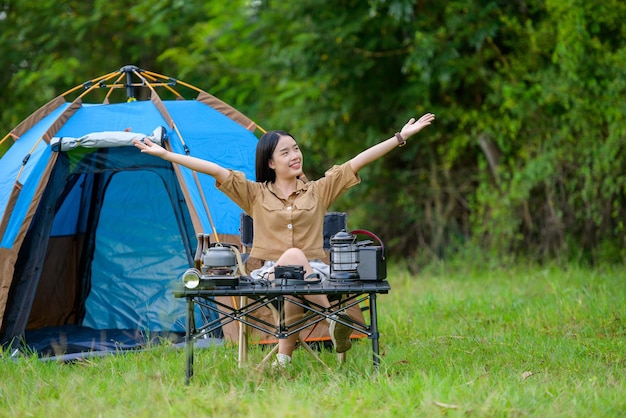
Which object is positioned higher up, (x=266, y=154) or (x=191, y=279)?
(x=266, y=154)

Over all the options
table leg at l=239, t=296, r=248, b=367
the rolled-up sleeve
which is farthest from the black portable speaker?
the rolled-up sleeve

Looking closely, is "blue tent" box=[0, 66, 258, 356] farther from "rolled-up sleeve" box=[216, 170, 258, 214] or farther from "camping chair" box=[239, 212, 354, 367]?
"rolled-up sleeve" box=[216, 170, 258, 214]

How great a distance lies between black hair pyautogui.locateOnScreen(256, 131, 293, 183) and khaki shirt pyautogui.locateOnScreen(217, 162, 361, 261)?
84mm

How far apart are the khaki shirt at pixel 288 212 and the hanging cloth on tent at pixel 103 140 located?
3.20ft

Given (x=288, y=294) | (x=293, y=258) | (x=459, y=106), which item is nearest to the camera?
(x=288, y=294)

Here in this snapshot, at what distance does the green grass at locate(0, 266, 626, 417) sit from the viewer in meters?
3.27

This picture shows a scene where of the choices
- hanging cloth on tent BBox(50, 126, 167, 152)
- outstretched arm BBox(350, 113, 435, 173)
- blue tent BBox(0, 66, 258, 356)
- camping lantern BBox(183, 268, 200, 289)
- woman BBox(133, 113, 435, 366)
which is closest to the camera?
camping lantern BBox(183, 268, 200, 289)

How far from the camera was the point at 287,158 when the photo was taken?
14.1ft

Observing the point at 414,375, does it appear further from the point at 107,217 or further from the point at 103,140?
Answer: the point at 107,217

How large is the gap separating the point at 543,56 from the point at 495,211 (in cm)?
146

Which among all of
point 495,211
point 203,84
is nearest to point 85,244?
point 495,211

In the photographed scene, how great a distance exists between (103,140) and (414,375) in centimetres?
235

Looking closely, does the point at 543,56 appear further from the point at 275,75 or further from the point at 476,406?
the point at 476,406

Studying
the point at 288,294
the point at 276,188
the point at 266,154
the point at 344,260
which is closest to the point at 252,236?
the point at 276,188
